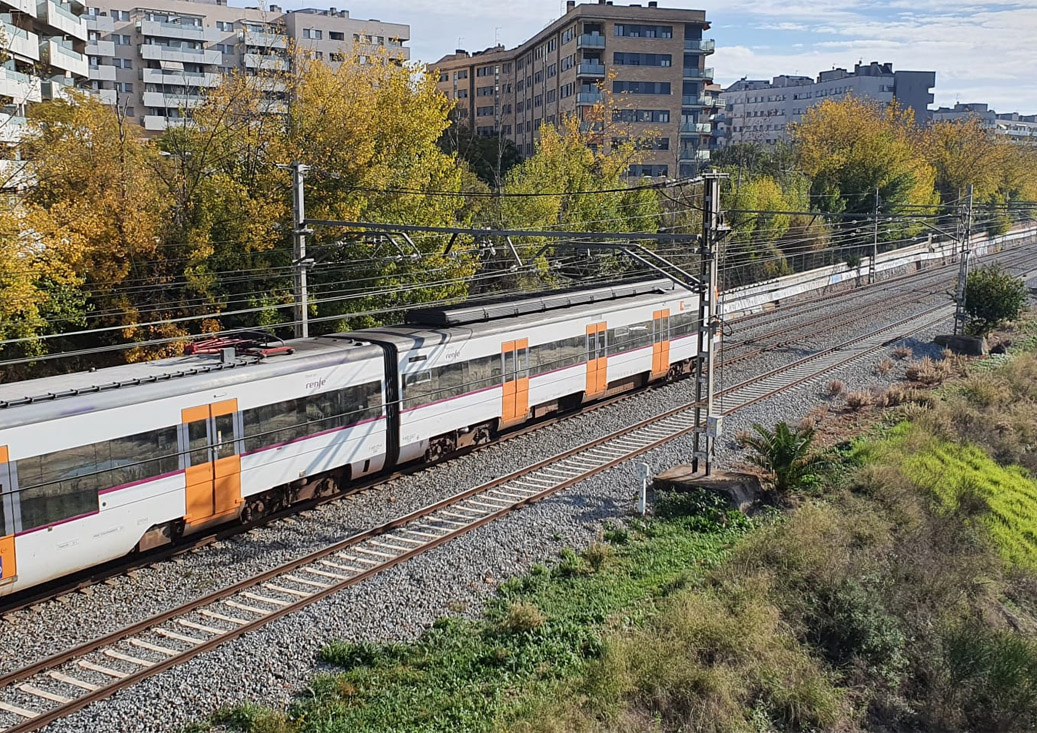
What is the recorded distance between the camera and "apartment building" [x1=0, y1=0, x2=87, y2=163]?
1165 inches

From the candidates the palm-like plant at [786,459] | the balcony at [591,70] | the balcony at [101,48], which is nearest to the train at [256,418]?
the palm-like plant at [786,459]

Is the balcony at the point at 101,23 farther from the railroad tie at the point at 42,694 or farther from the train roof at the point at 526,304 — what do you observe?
the railroad tie at the point at 42,694

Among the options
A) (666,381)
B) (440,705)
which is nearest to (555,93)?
(666,381)

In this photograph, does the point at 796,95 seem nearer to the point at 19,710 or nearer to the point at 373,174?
the point at 373,174

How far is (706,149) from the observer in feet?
246

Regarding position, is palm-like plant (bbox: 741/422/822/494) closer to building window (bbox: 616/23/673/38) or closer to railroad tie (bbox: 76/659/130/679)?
railroad tie (bbox: 76/659/130/679)

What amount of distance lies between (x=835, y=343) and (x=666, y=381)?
9962 millimetres

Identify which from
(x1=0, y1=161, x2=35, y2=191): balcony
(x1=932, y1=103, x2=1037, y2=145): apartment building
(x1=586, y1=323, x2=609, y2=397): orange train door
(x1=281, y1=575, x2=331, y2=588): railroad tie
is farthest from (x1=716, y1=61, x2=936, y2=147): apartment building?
(x1=281, y1=575, x2=331, y2=588): railroad tie

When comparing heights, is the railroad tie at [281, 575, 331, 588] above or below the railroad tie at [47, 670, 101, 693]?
above

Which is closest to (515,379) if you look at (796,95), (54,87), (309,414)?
(309,414)

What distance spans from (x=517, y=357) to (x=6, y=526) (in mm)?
10932

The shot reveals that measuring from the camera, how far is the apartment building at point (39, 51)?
2959 cm

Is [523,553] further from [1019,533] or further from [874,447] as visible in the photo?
[1019,533]

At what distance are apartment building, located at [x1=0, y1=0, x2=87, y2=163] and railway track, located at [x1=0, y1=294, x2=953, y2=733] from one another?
2014 cm
